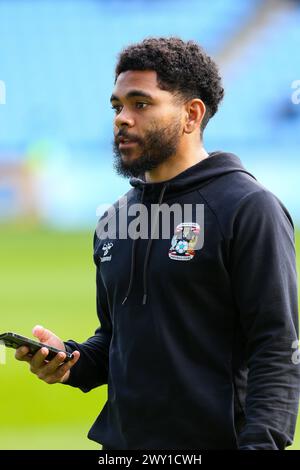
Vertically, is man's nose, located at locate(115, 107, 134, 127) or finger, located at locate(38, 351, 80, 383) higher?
man's nose, located at locate(115, 107, 134, 127)

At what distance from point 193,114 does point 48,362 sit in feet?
2.45

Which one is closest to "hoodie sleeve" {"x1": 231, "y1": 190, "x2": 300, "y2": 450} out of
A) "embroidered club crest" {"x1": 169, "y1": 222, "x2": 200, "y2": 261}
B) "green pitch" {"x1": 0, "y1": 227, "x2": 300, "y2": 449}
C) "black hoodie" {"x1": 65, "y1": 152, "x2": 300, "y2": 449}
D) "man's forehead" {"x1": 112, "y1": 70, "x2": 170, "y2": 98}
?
"black hoodie" {"x1": 65, "y1": 152, "x2": 300, "y2": 449}

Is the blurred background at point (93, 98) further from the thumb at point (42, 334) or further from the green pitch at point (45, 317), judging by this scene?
the thumb at point (42, 334)

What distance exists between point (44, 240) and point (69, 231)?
1793 millimetres

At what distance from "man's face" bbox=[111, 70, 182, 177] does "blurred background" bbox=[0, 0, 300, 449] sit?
12603 millimetres

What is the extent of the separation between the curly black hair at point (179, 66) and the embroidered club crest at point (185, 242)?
1.10 ft

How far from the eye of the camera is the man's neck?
7.66ft

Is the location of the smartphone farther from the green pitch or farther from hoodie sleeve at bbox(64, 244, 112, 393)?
the green pitch

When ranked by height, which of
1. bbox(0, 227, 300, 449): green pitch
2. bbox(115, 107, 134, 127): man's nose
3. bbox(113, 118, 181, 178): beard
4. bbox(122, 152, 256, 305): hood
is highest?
bbox(115, 107, 134, 127): man's nose

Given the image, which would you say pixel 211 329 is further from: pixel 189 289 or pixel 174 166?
pixel 174 166

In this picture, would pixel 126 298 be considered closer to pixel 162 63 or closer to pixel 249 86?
pixel 162 63

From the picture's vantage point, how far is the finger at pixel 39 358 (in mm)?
2234

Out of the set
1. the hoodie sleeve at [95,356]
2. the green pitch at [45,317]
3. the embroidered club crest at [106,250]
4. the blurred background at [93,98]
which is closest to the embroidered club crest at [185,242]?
the embroidered club crest at [106,250]
